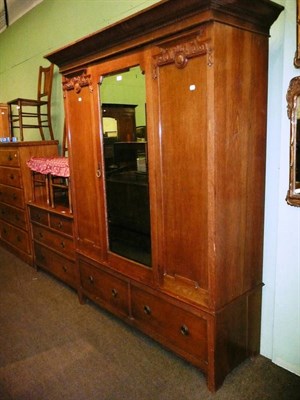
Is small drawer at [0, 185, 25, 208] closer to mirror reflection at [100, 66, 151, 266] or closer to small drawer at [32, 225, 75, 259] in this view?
small drawer at [32, 225, 75, 259]

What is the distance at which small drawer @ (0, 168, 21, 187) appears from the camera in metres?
3.46

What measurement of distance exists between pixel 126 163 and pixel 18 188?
6.38ft

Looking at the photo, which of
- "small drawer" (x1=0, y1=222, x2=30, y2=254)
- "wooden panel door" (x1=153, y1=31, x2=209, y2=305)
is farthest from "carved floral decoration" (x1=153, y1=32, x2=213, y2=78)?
"small drawer" (x1=0, y1=222, x2=30, y2=254)

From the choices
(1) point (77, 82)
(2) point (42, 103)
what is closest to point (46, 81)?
(2) point (42, 103)

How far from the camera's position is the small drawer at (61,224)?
109 inches

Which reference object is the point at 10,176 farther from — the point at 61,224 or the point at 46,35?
the point at 46,35

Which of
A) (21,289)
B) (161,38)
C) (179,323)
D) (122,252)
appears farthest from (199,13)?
(21,289)

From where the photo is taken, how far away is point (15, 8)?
4.05 m

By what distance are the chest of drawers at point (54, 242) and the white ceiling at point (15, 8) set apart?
2.43 m

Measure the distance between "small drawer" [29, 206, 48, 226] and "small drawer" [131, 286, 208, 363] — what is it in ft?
4.58

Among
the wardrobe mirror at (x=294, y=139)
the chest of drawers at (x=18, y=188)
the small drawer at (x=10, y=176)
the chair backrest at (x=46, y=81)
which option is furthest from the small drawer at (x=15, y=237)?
the wardrobe mirror at (x=294, y=139)

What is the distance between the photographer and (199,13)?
1.42 m

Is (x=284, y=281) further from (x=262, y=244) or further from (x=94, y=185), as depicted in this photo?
(x=94, y=185)

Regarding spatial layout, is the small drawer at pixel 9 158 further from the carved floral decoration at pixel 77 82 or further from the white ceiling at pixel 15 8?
the white ceiling at pixel 15 8
